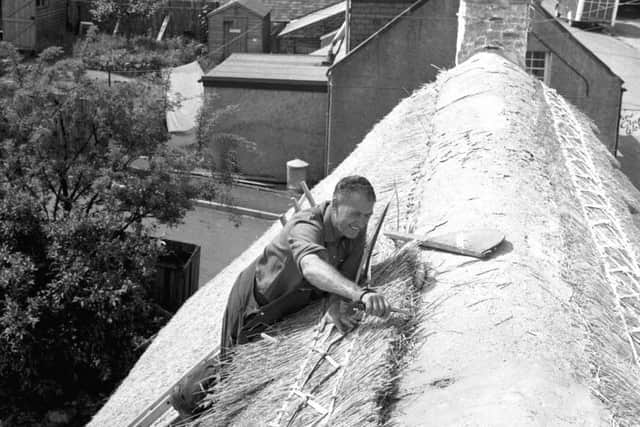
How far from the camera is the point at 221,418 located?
4.70 meters

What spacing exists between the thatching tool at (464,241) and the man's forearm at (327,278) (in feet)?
3.15

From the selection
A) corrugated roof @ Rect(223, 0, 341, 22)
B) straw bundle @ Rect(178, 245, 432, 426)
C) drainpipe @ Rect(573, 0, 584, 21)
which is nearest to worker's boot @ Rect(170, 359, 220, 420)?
straw bundle @ Rect(178, 245, 432, 426)

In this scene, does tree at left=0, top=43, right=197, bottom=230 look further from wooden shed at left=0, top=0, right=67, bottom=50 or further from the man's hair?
wooden shed at left=0, top=0, right=67, bottom=50

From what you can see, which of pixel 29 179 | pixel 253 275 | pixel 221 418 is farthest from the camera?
pixel 29 179

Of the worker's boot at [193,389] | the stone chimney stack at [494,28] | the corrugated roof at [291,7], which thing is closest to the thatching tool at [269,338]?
the worker's boot at [193,389]

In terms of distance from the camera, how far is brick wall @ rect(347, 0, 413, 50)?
18391 mm

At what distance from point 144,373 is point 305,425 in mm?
5577

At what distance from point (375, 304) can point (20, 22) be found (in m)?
35.2

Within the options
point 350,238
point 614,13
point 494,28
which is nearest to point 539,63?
point 494,28

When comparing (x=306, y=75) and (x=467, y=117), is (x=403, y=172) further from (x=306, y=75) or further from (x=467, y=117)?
(x=306, y=75)

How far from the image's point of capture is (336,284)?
4484 millimetres

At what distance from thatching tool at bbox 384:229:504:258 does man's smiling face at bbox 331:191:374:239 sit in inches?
25.3

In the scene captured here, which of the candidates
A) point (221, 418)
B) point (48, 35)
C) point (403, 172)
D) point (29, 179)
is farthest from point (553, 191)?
point (48, 35)

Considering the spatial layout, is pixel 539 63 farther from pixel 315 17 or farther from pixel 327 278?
pixel 315 17
